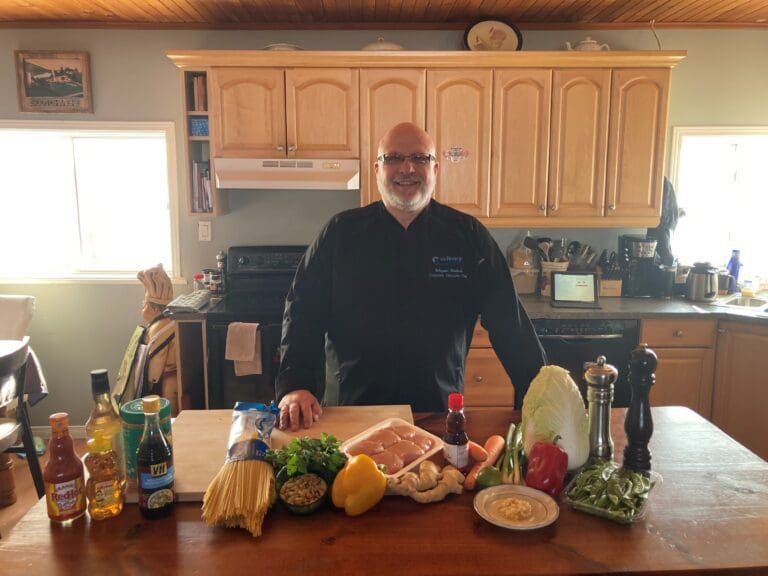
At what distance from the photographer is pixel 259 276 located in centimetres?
361

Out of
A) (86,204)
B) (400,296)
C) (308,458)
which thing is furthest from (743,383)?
(86,204)

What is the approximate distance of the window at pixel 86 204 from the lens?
3820mm

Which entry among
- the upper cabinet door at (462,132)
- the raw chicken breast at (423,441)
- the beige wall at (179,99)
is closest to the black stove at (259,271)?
the beige wall at (179,99)

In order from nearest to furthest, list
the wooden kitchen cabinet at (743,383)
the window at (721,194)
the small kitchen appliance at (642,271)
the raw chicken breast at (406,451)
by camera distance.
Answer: the raw chicken breast at (406,451), the wooden kitchen cabinet at (743,383), the small kitchen appliance at (642,271), the window at (721,194)

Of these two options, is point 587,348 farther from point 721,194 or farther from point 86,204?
point 86,204

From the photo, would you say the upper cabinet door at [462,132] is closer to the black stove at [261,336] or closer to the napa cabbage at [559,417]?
the black stove at [261,336]

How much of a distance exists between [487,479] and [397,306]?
798mm

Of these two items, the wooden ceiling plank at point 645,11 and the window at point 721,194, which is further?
the window at point 721,194

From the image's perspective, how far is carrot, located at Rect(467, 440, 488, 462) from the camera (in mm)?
1315

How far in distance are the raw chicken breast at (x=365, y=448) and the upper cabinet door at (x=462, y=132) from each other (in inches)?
88.9

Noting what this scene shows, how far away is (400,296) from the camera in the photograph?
1924mm

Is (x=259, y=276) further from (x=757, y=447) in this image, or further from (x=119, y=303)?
(x=757, y=447)

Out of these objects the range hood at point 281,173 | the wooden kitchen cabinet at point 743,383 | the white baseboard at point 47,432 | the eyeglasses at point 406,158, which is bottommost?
the white baseboard at point 47,432

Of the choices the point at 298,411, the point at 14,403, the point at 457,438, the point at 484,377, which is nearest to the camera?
the point at 457,438
